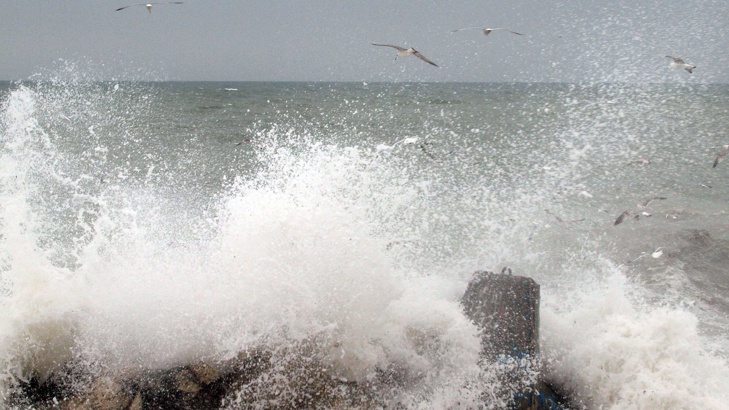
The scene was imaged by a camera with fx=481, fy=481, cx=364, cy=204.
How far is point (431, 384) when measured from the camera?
10.2ft

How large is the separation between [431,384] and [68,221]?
630 cm

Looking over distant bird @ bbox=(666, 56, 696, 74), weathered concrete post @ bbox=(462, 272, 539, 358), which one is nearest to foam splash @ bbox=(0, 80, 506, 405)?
weathered concrete post @ bbox=(462, 272, 539, 358)

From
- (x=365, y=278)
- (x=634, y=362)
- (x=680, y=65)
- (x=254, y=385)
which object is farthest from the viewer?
(x=680, y=65)

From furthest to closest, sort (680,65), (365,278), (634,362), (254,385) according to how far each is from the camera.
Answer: (680,65) → (365,278) → (634,362) → (254,385)

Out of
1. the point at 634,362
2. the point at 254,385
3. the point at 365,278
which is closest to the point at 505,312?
the point at 634,362

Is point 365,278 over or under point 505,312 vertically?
over

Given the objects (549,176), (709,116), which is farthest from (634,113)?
(549,176)

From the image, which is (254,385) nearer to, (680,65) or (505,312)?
(505,312)

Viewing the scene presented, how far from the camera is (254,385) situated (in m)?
2.98

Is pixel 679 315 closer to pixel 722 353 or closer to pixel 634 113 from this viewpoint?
pixel 722 353

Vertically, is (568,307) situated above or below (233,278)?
below

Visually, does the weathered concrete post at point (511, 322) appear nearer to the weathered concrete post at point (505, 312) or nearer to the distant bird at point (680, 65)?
the weathered concrete post at point (505, 312)

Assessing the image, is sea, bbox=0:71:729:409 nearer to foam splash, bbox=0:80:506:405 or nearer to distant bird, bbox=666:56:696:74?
foam splash, bbox=0:80:506:405

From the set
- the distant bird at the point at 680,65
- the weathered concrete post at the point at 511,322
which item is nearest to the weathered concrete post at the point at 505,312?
the weathered concrete post at the point at 511,322
